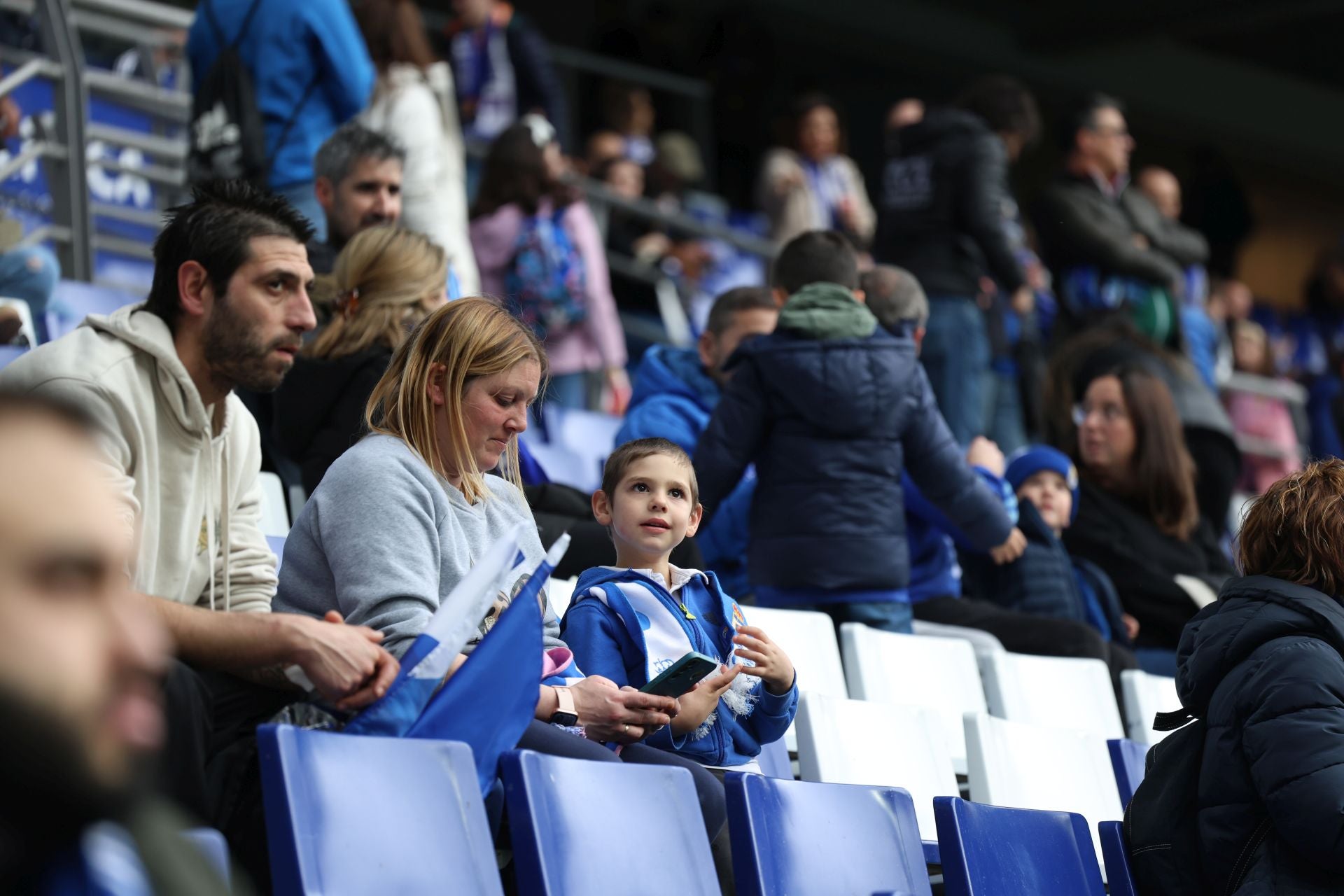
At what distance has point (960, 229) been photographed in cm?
630

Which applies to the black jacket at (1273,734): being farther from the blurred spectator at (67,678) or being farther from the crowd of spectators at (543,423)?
the blurred spectator at (67,678)

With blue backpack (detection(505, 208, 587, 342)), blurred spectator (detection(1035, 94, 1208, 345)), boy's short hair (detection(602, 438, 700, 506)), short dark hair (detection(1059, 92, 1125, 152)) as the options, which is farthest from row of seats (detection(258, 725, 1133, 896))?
short dark hair (detection(1059, 92, 1125, 152))

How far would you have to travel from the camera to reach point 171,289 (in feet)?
9.21

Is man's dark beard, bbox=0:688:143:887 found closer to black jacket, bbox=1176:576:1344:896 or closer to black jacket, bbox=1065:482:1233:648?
black jacket, bbox=1176:576:1344:896

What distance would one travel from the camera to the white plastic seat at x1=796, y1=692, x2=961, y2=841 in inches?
129

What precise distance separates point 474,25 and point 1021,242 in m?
2.56

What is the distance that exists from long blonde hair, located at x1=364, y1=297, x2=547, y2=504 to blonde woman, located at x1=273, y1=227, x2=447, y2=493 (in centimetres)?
92

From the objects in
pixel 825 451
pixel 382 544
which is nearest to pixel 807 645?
pixel 825 451

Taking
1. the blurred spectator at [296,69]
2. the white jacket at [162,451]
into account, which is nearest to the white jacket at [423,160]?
the blurred spectator at [296,69]

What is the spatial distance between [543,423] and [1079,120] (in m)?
2.60

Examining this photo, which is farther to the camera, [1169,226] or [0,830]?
[1169,226]

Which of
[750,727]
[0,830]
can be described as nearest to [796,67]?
[750,727]

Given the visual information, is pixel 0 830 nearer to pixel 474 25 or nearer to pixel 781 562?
pixel 781 562

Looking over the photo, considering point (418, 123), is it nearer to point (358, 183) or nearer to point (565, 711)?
point (358, 183)
